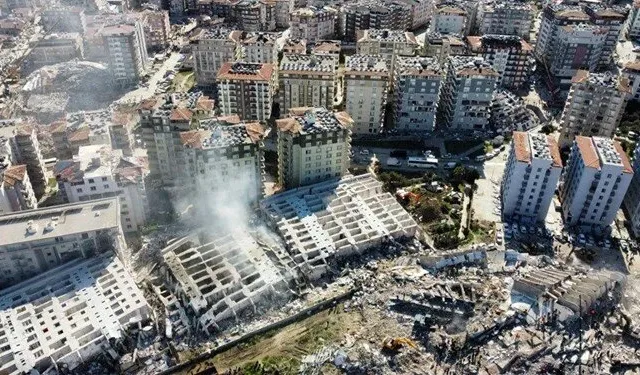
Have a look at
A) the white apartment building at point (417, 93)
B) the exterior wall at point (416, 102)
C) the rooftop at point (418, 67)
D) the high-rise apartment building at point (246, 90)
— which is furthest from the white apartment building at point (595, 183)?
the high-rise apartment building at point (246, 90)

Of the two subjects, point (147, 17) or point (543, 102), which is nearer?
point (543, 102)

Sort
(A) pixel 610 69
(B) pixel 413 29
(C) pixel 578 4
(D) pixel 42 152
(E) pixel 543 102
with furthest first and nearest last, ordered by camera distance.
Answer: (B) pixel 413 29
(C) pixel 578 4
(A) pixel 610 69
(E) pixel 543 102
(D) pixel 42 152

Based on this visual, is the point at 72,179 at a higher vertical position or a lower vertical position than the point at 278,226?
higher

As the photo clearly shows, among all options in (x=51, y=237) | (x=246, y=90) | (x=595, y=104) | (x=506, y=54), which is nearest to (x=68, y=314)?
(x=51, y=237)

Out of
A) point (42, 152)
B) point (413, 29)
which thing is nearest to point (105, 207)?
point (42, 152)

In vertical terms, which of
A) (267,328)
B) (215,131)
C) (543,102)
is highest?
(215,131)

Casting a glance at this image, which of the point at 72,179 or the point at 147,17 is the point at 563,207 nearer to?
the point at 72,179

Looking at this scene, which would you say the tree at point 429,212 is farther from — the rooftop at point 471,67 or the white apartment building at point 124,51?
the white apartment building at point 124,51
